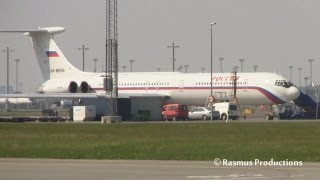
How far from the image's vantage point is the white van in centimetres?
8688

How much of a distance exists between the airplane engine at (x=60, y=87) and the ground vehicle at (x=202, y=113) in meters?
15.3

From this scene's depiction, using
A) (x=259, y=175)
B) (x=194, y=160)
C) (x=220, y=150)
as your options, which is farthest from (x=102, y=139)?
(x=259, y=175)

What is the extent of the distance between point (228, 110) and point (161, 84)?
1306cm

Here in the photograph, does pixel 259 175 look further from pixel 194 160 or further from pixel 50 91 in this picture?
pixel 50 91

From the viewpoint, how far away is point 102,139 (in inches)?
1800

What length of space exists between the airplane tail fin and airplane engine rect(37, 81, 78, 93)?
11.6ft

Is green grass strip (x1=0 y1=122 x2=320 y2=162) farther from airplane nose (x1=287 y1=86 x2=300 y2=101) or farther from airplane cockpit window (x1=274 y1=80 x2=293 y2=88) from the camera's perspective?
airplane nose (x1=287 y1=86 x2=300 y2=101)

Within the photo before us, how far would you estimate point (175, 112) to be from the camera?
8700cm

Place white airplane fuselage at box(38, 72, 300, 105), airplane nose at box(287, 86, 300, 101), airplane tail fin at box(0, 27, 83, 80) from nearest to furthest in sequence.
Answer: white airplane fuselage at box(38, 72, 300, 105), airplane nose at box(287, 86, 300, 101), airplane tail fin at box(0, 27, 83, 80)

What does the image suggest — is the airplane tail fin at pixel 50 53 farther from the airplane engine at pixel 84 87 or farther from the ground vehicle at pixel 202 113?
the ground vehicle at pixel 202 113

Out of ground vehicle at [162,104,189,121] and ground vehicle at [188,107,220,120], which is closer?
ground vehicle at [162,104,189,121]

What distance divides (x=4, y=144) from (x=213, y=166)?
1628 centimetres
